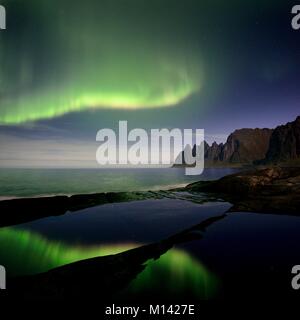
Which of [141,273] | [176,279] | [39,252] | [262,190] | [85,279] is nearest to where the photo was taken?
[85,279]

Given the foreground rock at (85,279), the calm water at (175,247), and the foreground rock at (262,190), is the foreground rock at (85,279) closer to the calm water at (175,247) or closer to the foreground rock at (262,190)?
the calm water at (175,247)

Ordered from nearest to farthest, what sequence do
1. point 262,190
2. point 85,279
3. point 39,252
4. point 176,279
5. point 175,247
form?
point 85,279 < point 176,279 < point 175,247 < point 39,252 < point 262,190

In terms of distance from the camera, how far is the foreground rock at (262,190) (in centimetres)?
2514

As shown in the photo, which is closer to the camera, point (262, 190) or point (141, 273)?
point (141, 273)

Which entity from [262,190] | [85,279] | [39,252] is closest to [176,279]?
[85,279]

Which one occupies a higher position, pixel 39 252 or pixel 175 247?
pixel 175 247

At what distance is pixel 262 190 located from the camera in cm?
3191

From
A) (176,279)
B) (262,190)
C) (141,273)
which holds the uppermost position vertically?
(262,190)

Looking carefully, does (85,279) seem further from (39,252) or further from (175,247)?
(175,247)

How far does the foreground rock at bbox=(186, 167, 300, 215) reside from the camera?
82.5 ft

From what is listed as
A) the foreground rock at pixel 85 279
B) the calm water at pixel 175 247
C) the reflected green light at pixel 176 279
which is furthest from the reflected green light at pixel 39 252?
the reflected green light at pixel 176 279

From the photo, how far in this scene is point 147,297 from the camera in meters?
10.6
